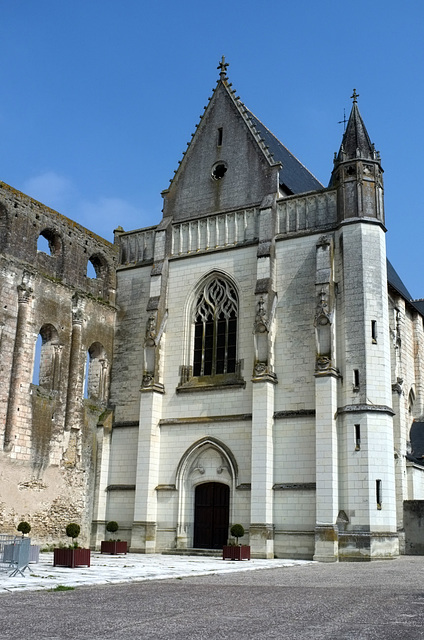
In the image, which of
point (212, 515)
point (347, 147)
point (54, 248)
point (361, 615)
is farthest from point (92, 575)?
point (347, 147)

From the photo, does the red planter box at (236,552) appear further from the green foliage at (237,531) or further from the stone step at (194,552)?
the stone step at (194,552)

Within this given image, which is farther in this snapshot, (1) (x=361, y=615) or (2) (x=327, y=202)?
(2) (x=327, y=202)

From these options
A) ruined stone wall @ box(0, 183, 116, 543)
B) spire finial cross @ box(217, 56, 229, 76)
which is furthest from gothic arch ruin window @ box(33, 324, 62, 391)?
spire finial cross @ box(217, 56, 229, 76)

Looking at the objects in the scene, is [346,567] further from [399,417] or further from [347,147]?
[347,147]

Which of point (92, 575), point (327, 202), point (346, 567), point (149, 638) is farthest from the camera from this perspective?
point (327, 202)

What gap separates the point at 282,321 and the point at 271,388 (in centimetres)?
231

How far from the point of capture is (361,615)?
27.1 feet

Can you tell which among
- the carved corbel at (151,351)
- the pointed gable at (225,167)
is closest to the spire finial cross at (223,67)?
the pointed gable at (225,167)

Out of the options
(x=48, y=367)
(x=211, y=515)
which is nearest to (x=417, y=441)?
(x=211, y=515)

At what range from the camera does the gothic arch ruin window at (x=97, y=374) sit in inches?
979

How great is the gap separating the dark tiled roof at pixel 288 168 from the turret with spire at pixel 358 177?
2271mm

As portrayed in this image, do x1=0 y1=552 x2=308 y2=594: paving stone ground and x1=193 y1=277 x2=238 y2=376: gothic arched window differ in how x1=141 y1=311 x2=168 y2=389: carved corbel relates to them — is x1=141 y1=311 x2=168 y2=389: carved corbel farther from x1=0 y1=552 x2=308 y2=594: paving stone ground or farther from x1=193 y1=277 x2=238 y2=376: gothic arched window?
x1=0 y1=552 x2=308 y2=594: paving stone ground

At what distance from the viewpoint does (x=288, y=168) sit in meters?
27.3

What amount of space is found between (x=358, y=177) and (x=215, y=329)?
6932 mm
